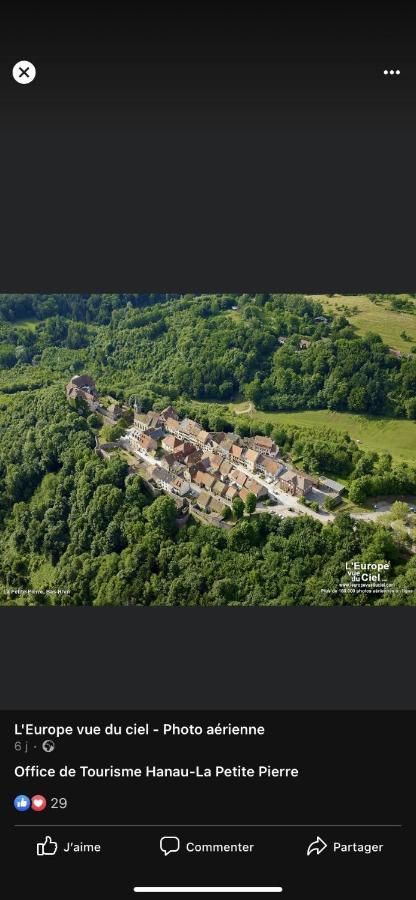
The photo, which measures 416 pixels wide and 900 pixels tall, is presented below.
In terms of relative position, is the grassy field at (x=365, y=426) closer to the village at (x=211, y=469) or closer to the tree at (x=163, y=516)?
the village at (x=211, y=469)

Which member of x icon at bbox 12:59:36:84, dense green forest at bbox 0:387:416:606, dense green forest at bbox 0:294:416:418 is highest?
x icon at bbox 12:59:36:84
